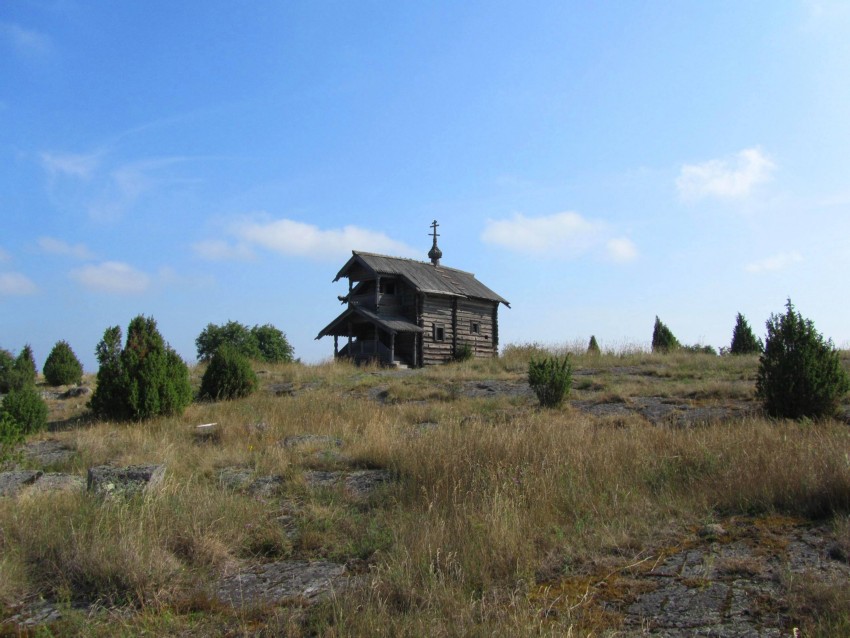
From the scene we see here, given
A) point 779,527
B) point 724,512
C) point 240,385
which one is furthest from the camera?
point 240,385

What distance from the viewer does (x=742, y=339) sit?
1067 inches

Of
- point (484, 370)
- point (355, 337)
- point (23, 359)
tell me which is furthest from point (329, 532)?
point (355, 337)

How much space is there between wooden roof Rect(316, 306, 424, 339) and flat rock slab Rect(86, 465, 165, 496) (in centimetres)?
2188

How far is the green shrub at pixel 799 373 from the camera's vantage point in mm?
10602

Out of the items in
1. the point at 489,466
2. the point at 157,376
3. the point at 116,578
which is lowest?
the point at 116,578

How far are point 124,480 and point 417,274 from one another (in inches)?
1016

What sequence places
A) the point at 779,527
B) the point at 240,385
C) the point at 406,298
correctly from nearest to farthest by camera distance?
the point at 779,527
the point at 240,385
the point at 406,298

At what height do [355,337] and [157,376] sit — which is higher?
[355,337]

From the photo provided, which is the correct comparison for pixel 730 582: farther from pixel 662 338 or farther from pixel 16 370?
pixel 662 338

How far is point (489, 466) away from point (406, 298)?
81.7ft

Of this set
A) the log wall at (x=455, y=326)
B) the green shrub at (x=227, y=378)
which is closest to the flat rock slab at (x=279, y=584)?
the green shrub at (x=227, y=378)

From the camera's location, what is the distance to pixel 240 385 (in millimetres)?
16391

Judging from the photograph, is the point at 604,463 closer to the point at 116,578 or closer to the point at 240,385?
the point at 116,578

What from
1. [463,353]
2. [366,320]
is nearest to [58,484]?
[366,320]
